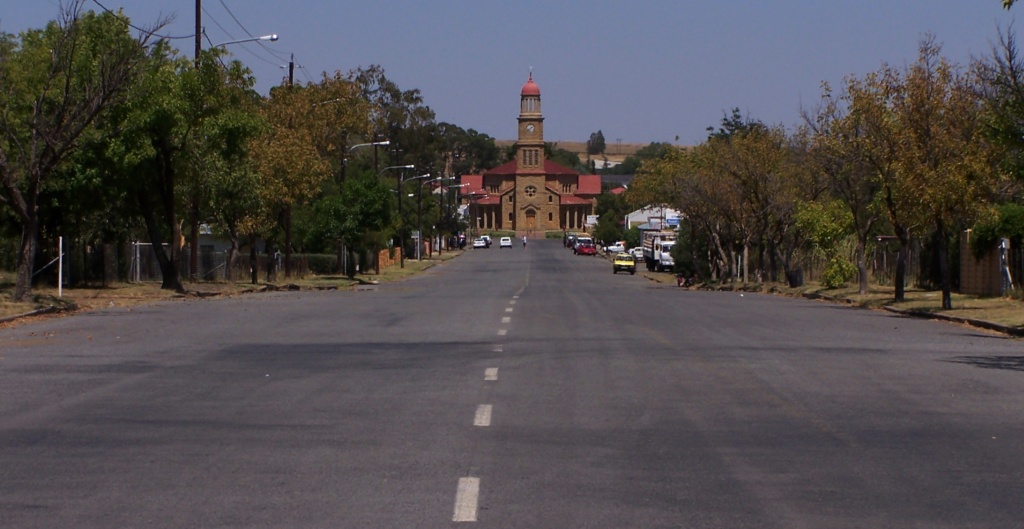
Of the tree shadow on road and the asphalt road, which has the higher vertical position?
the tree shadow on road

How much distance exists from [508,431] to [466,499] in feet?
8.95

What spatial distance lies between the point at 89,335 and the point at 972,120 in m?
22.0

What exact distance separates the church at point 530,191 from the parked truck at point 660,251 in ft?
276

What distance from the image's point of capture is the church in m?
173

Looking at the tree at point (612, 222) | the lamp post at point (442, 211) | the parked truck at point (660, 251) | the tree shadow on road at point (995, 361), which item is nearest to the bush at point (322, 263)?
the parked truck at point (660, 251)

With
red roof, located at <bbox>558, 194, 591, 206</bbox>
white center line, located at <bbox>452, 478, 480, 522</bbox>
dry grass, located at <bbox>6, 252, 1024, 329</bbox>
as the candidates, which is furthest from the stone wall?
red roof, located at <bbox>558, 194, 591, 206</bbox>

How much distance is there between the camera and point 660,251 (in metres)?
83.1

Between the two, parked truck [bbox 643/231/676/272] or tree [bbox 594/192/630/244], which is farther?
tree [bbox 594/192/630/244]

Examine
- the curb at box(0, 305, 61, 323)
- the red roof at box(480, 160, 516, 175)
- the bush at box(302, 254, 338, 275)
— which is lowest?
the curb at box(0, 305, 61, 323)

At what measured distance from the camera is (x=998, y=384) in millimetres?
14289

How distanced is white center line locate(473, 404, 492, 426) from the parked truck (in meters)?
68.3

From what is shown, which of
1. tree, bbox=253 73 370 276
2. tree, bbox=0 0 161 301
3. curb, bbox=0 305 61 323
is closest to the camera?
curb, bbox=0 305 61 323

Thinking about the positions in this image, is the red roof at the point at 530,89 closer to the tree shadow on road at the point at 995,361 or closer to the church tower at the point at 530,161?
the church tower at the point at 530,161

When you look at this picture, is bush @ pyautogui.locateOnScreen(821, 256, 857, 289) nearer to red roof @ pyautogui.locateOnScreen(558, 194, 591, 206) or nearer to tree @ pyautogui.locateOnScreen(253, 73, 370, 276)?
tree @ pyautogui.locateOnScreen(253, 73, 370, 276)
